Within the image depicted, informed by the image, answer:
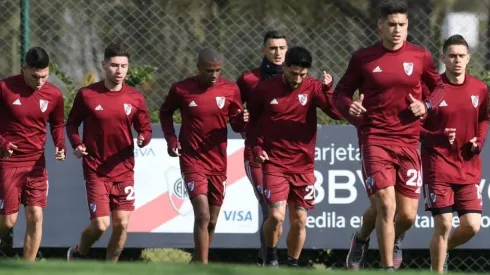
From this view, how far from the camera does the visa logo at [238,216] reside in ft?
50.8

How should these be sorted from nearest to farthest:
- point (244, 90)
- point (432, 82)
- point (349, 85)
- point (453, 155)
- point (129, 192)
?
point (349, 85) → point (432, 82) → point (453, 155) → point (129, 192) → point (244, 90)

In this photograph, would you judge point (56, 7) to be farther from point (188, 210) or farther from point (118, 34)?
point (188, 210)

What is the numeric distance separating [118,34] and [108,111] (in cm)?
390

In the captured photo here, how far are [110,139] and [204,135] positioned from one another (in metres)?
0.92

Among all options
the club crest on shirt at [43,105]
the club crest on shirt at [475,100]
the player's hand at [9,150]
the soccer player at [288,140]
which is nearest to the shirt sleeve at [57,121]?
the club crest on shirt at [43,105]

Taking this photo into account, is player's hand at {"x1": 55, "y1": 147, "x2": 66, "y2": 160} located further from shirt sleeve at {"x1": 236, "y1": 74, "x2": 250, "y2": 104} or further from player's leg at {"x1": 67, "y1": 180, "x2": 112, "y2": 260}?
shirt sleeve at {"x1": 236, "y1": 74, "x2": 250, "y2": 104}

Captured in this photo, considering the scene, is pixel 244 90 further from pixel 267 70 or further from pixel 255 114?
pixel 255 114

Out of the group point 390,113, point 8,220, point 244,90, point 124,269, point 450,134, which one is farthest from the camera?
point 244,90

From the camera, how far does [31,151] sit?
14.0 meters

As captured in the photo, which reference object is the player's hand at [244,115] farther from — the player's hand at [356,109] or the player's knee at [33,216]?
the player's knee at [33,216]

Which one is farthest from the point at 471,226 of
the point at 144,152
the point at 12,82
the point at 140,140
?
the point at 12,82

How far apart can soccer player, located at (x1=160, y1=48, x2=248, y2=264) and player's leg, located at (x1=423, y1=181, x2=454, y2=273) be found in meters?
2.02

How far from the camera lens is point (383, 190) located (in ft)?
40.5

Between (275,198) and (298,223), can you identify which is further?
(298,223)
